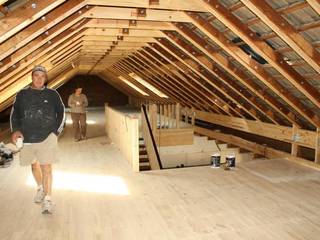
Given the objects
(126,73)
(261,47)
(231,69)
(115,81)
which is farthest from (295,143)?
(115,81)

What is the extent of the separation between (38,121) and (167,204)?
5.47 ft

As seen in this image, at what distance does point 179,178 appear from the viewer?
4449mm

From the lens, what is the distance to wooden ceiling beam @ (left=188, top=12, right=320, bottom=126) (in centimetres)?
419

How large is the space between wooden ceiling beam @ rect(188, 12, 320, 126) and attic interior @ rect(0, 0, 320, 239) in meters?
0.02

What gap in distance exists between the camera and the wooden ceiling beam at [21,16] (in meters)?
2.45

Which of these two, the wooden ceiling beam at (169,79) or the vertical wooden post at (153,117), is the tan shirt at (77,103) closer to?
the vertical wooden post at (153,117)

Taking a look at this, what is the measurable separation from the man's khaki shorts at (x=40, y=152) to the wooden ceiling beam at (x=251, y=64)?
2.43 meters

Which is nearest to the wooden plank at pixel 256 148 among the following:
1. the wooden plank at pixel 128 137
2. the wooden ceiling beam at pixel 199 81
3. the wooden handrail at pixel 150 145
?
the wooden ceiling beam at pixel 199 81

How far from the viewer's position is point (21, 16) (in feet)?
8.25

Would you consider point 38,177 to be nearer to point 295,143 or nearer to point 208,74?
point 208,74

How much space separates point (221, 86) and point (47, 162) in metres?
3.88

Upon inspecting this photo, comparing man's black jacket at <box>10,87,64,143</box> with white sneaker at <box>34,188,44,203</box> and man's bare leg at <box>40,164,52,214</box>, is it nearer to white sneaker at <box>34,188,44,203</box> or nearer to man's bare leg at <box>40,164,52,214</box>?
man's bare leg at <box>40,164,52,214</box>

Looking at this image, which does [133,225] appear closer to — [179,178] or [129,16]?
[179,178]

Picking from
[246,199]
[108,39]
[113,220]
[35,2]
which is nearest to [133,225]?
[113,220]
